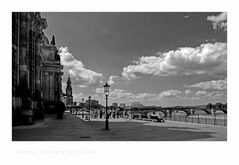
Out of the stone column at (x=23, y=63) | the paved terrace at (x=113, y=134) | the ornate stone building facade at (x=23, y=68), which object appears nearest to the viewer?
the paved terrace at (x=113, y=134)

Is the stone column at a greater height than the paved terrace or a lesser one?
greater

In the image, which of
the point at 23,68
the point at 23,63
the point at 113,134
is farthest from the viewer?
the point at 23,63

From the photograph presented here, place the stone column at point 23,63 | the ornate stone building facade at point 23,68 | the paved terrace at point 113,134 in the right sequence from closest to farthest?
the paved terrace at point 113,134
the ornate stone building facade at point 23,68
the stone column at point 23,63

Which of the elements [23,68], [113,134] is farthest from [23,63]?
[113,134]

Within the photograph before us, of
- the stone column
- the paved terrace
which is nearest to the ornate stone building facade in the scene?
the stone column

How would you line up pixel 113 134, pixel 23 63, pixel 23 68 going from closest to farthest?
pixel 113 134 < pixel 23 68 < pixel 23 63

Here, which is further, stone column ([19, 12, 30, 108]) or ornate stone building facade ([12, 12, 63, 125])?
stone column ([19, 12, 30, 108])

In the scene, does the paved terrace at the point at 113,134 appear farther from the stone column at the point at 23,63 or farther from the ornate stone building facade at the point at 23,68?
the stone column at the point at 23,63

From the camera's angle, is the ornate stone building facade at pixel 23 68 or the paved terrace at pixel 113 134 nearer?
the paved terrace at pixel 113 134

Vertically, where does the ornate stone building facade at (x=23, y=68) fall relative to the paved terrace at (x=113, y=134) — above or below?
above

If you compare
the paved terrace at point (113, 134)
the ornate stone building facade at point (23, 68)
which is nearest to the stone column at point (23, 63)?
the ornate stone building facade at point (23, 68)

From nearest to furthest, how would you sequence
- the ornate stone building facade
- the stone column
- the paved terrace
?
the paved terrace → the ornate stone building facade → the stone column

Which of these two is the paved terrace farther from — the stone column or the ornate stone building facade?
the stone column

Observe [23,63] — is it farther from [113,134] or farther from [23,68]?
[113,134]
